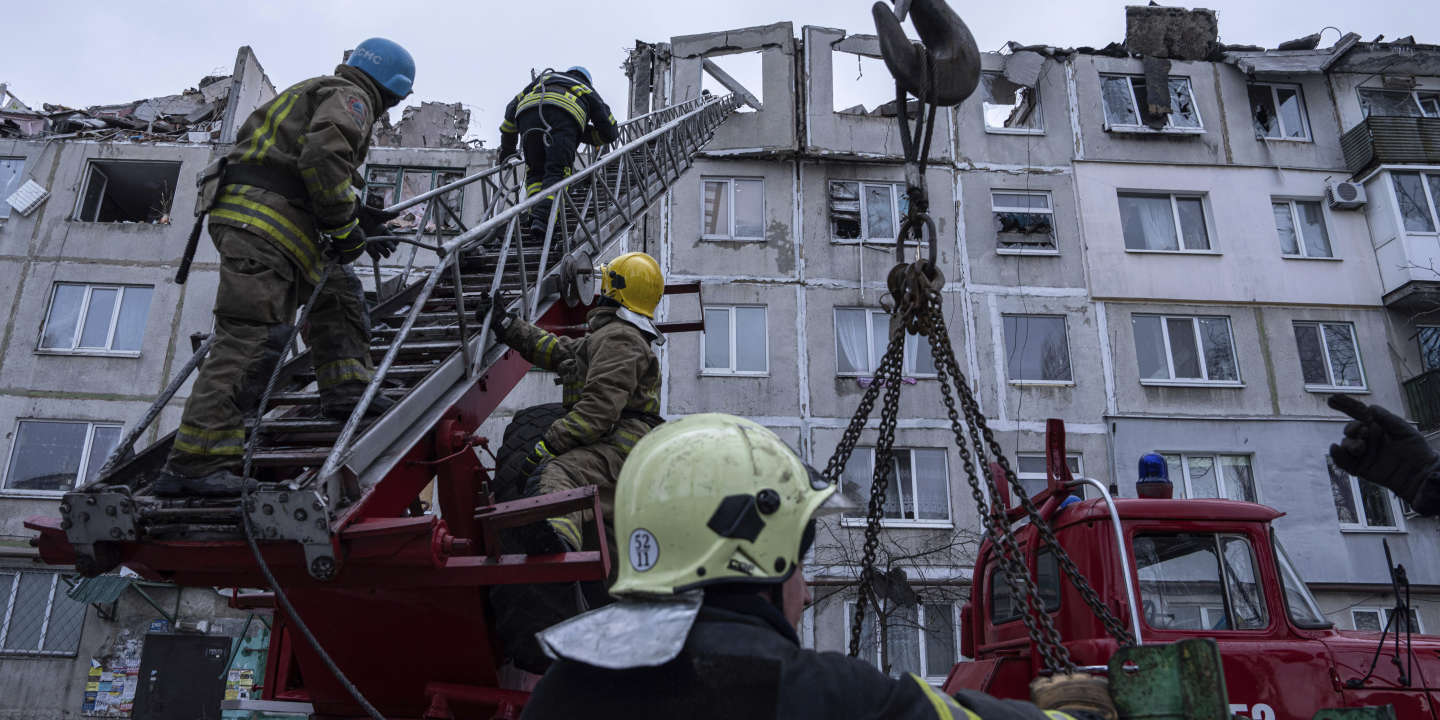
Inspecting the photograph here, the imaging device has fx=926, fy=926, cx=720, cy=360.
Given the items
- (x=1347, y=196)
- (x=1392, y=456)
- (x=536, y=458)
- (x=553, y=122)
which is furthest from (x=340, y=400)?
(x=1347, y=196)

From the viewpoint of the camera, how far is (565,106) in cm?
813

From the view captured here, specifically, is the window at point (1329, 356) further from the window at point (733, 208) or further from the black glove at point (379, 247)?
the black glove at point (379, 247)

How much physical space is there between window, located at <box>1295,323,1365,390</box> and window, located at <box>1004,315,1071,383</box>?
440 centimetres

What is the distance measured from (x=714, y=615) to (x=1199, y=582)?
12.4 ft

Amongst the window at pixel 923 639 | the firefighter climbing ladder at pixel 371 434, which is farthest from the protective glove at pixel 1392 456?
the window at pixel 923 639

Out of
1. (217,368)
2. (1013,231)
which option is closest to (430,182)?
(1013,231)

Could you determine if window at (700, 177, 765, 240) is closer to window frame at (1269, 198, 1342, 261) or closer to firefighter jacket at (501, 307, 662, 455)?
window frame at (1269, 198, 1342, 261)

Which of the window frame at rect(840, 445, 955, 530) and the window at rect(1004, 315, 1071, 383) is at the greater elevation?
the window at rect(1004, 315, 1071, 383)

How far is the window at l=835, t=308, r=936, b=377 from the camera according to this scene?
16.7 meters

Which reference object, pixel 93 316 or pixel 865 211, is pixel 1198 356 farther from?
pixel 93 316

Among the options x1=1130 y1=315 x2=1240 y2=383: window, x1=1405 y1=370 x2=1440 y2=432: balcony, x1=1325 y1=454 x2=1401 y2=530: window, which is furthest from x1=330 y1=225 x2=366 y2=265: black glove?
A: x1=1405 y1=370 x2=1440 y2=432: balcony

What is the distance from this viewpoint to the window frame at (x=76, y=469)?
15.6 meters

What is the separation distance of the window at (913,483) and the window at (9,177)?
1658 cm

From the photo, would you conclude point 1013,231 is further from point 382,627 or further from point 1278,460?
point 382,627
